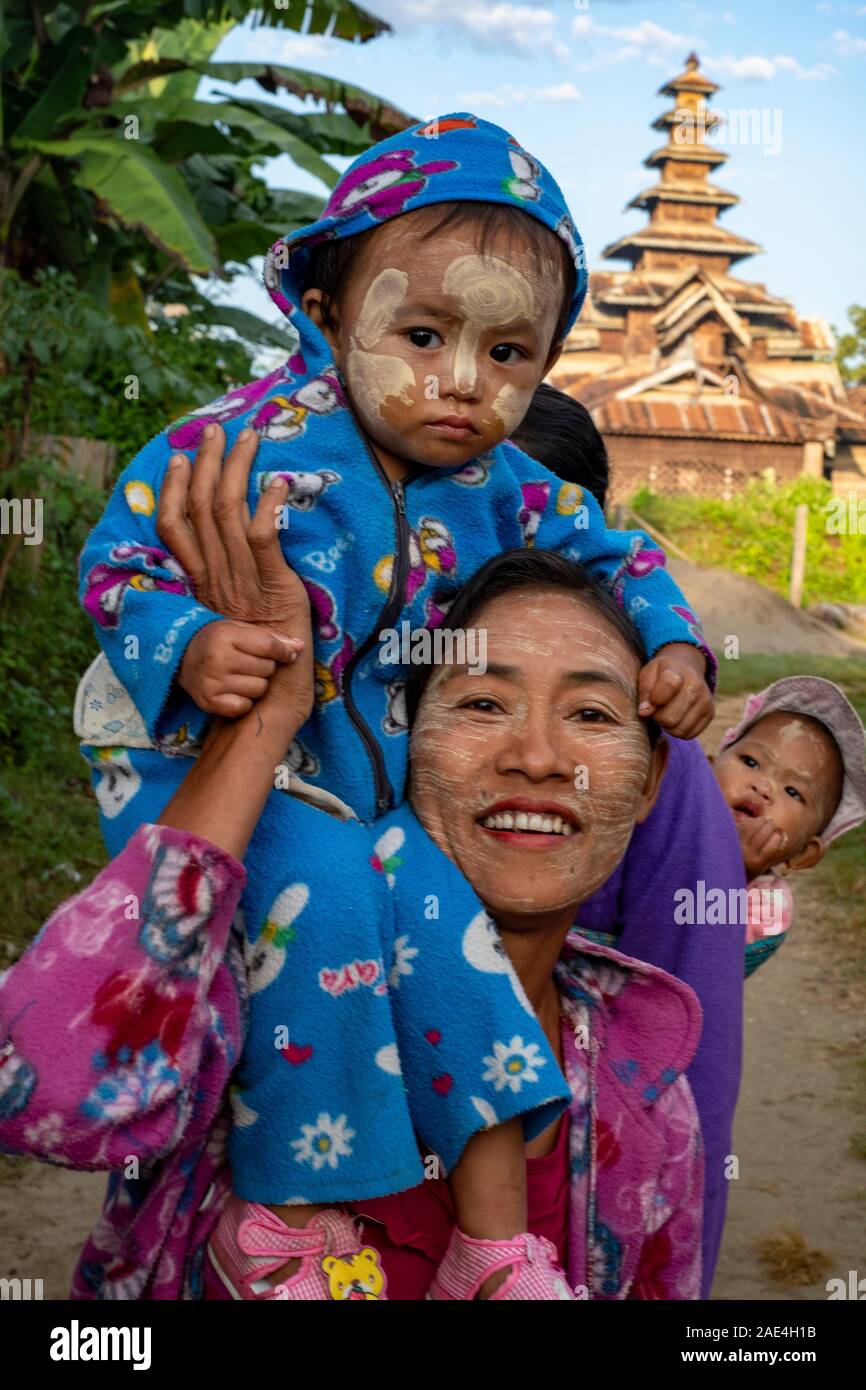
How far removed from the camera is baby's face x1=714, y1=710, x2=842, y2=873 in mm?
2889

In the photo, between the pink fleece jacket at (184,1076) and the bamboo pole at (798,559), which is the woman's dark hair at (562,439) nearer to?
the pink fleece jacket at (184,1076)

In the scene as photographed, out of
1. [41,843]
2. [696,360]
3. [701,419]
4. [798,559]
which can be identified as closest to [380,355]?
[41,843]

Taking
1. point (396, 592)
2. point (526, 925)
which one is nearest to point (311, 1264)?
point (526, 925)

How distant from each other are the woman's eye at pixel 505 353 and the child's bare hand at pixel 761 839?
4.02 ft

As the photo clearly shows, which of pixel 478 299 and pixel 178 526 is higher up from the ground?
pixel 478 299

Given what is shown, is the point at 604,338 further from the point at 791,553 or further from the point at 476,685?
the point at 476,685

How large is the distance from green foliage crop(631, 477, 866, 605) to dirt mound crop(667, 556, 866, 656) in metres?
1.71

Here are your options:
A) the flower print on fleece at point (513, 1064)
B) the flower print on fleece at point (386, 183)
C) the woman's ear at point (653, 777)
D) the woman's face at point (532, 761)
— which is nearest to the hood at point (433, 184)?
the flower print on fleece at point (386, 183)

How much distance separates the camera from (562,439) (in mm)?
3076

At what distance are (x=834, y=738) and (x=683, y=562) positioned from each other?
760 inches

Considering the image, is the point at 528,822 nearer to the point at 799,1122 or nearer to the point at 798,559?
the point at 799,1122

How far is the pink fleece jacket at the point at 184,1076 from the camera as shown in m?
1.56

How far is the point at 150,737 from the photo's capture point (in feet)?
6.11

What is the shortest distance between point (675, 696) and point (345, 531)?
51 centimetres
